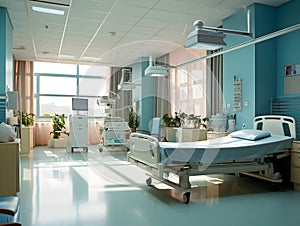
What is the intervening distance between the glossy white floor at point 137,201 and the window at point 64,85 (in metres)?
5.35

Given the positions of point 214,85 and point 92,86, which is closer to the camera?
point 214,85

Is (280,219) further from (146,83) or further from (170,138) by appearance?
(146,83)

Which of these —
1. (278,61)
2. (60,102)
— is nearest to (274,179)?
(278,61)

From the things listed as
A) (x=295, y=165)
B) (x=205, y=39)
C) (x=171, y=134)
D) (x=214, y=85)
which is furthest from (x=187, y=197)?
(x=171, y=134)

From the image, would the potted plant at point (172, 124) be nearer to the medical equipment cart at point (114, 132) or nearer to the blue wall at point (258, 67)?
the medical equipment cart at point (114, 132)

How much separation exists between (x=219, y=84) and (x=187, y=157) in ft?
9.79

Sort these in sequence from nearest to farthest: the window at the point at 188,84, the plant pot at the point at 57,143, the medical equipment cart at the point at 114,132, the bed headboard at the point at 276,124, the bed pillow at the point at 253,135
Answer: the bed pillow at the point at 253,135, the bed headboard at the point at 276,124, the window at the point at 188,84, the medical equipment cart at the point at 114,132, the plant pot at the point at 57,143

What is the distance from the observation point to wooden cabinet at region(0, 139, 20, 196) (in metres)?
3.64

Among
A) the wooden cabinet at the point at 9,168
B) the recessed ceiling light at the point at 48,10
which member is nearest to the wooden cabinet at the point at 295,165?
the wooden cabinet at the point at 9,168

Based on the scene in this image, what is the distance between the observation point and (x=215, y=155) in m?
3.90

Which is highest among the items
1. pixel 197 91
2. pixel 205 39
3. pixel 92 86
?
pixel 92 86

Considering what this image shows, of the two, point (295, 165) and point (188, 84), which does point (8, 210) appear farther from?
point (188, 84)

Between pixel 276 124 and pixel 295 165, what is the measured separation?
81 centimetres

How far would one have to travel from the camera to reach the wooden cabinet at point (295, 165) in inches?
164
